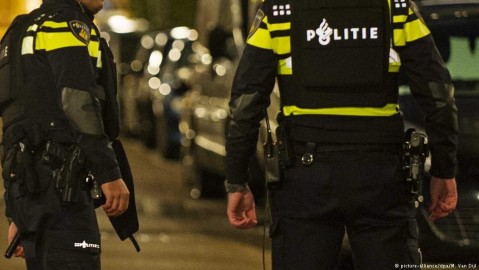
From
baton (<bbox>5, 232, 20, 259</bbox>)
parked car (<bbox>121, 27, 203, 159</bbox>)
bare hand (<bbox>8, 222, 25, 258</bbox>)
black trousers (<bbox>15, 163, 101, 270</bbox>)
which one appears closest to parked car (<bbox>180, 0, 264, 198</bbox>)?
parked car (<bbox>121, 27, 203, 159</bbox>)

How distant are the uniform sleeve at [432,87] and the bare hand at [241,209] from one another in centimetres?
A: 75

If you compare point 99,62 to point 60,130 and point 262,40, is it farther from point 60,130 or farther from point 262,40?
point 262,40

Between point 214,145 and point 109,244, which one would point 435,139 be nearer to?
point 109,244

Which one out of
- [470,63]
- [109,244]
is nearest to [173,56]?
[109,244]

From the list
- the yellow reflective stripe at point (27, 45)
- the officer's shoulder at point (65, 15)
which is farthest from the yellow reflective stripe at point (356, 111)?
the yellow reflective stripe at point (27, 45)

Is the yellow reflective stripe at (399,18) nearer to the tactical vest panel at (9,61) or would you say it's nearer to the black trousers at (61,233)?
the black trousers at (61,233)

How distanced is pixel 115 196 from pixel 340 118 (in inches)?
36.9

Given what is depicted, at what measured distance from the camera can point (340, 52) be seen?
19.2 ft

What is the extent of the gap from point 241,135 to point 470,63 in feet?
16.5

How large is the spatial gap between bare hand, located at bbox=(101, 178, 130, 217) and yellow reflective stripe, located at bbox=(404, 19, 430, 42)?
1259mm

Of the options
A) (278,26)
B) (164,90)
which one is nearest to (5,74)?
(278,26)

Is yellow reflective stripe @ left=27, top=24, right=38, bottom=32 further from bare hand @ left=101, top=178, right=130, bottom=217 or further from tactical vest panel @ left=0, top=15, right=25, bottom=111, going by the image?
bare hand @ left=101, top=178, right=130, bottom=217

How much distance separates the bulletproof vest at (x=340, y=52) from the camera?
19.1 ft

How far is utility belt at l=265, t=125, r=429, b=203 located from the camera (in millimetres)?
5797
